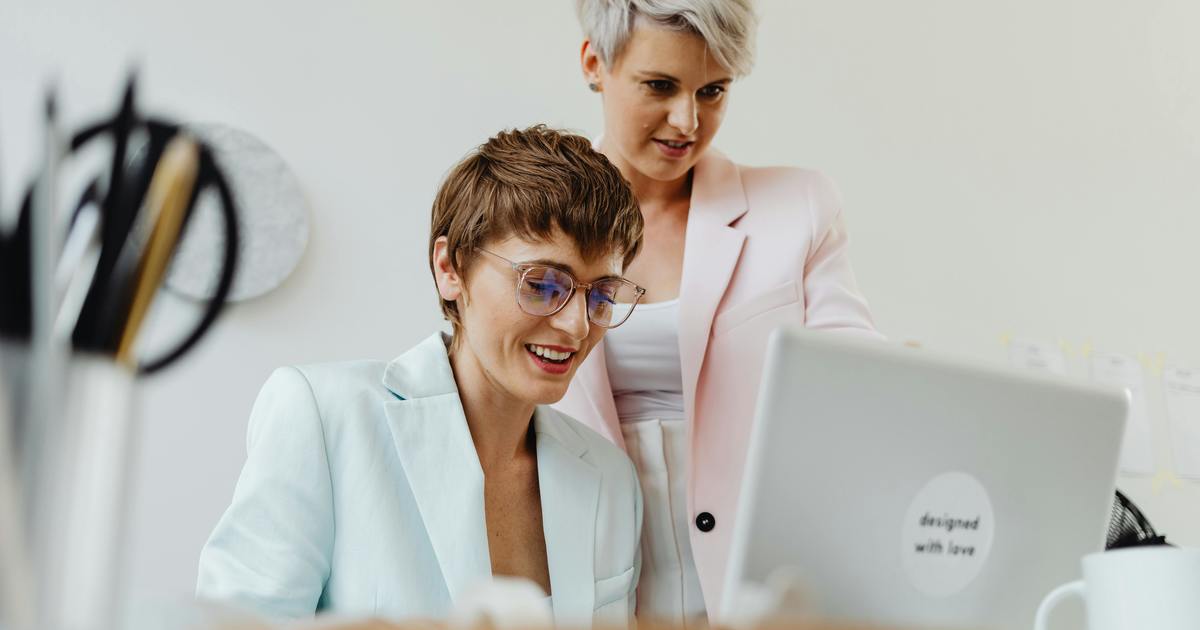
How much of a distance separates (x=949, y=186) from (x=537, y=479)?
2007mm

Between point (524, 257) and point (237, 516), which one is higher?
point (524, 257)

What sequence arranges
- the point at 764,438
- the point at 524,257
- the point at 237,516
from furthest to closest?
the point at 524,257 → the point at 237,516 → the point at 764,438

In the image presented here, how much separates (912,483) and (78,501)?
65 centimetres

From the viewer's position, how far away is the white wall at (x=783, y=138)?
7.27ft

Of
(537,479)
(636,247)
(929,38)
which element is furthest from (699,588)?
(929,38)

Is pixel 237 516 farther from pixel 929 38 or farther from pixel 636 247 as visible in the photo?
pixel 929 38

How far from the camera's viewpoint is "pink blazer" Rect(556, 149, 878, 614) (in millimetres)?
1728

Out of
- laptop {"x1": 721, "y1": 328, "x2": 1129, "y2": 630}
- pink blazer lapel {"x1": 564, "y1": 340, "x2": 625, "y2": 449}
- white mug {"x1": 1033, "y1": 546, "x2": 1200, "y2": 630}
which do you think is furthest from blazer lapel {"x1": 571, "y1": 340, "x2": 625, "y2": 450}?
white mug {"x1": 1033, "y1": 546, "x2": 1200, "y2": 630}

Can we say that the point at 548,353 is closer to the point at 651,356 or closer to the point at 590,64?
the point at 651,356

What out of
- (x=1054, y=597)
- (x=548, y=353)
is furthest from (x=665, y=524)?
(x=1054, y=597)

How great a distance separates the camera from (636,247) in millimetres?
1702

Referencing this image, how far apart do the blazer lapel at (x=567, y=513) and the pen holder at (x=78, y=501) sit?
1.13 metres

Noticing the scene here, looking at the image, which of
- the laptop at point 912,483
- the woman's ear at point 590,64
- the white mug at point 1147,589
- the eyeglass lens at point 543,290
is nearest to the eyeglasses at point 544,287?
the eyeglass lens at point 543,290

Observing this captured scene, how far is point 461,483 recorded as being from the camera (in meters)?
1.45
